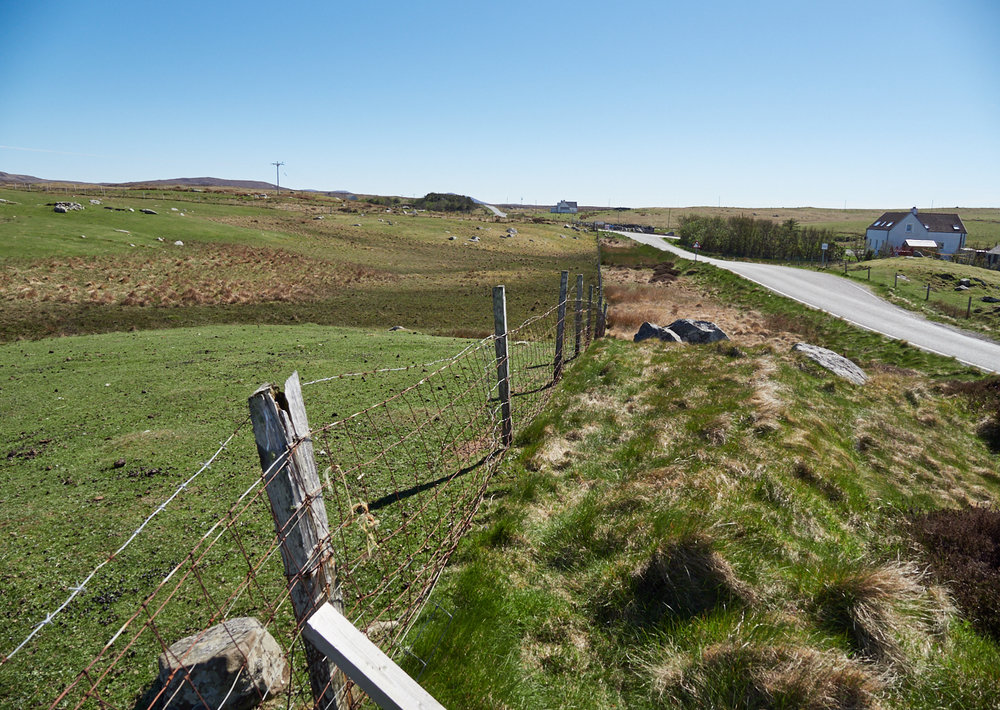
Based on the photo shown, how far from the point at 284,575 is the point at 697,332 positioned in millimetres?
15268

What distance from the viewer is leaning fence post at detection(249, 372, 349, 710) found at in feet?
9.75

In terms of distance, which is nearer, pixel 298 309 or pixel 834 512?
pixel 834 512

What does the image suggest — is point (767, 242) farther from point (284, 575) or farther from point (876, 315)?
point (284, 575)

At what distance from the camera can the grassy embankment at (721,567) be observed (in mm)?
3996

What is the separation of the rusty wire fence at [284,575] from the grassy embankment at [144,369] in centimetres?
6

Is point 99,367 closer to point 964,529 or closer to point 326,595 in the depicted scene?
point 326,595

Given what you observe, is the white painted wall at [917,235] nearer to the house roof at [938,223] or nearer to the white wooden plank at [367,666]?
the house roof at [938,223]

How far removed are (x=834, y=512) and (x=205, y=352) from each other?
1589cm

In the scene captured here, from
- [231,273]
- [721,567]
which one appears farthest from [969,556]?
[231,273]

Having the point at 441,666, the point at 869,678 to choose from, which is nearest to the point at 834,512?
the point at 869,678

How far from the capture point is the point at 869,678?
12.3 ft

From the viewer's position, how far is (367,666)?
2.47m

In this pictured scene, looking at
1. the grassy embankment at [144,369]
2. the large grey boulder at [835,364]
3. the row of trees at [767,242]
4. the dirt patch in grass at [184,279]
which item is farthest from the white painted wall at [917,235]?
the dirt patch in grass at [184,279]

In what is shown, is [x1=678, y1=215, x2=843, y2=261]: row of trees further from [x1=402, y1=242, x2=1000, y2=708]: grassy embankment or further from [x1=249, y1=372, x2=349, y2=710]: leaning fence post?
[x1=249, y1=372, x2=349, y2=710]: leaning fence post
